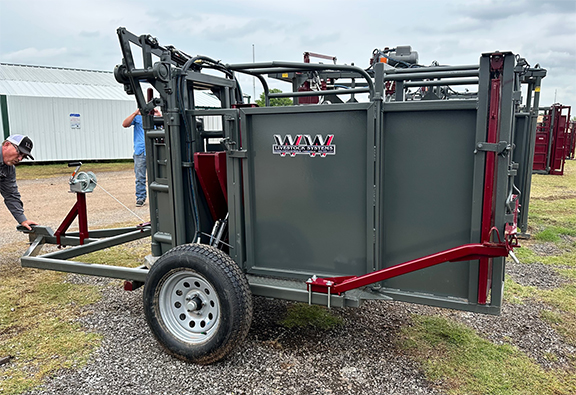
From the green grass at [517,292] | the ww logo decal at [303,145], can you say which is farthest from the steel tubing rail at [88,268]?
the green grass at [517,292]

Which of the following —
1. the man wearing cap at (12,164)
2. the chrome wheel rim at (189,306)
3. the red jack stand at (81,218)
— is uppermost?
the man wearing cap at (12,164)

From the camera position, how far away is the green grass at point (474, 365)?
3.08 metres

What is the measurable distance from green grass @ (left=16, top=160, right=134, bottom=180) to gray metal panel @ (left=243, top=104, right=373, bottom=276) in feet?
45.5

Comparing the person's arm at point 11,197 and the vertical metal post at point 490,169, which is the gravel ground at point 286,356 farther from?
the person's arm at point 11,197

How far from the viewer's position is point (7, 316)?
4207 mm

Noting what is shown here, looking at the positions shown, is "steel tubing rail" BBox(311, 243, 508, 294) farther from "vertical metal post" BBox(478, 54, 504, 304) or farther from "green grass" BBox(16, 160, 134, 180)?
"green grass" BBox(16, 160, 134, 180)

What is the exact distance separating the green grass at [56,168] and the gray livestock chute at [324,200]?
13336 millimetres

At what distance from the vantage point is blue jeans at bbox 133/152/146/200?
909 centimetres

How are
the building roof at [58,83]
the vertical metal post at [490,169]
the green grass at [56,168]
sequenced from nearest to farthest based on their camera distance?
the vertical metal post at [490,169] → the green grass at [56,168] → the building roof at [58,83]

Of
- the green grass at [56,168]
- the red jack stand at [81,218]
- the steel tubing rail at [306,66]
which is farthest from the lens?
the green grass at [56,168]

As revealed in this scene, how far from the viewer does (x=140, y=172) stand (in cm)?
Answer: 917

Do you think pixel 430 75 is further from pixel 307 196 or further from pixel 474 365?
pixel 474 365

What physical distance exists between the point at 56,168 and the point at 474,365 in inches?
Answer: 690

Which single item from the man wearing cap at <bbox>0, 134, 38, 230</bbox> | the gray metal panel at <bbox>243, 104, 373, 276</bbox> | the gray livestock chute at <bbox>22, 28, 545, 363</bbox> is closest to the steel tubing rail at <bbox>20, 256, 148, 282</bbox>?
the gray livestock chute at <bbox>22, 28, 545, 363</bbox>
